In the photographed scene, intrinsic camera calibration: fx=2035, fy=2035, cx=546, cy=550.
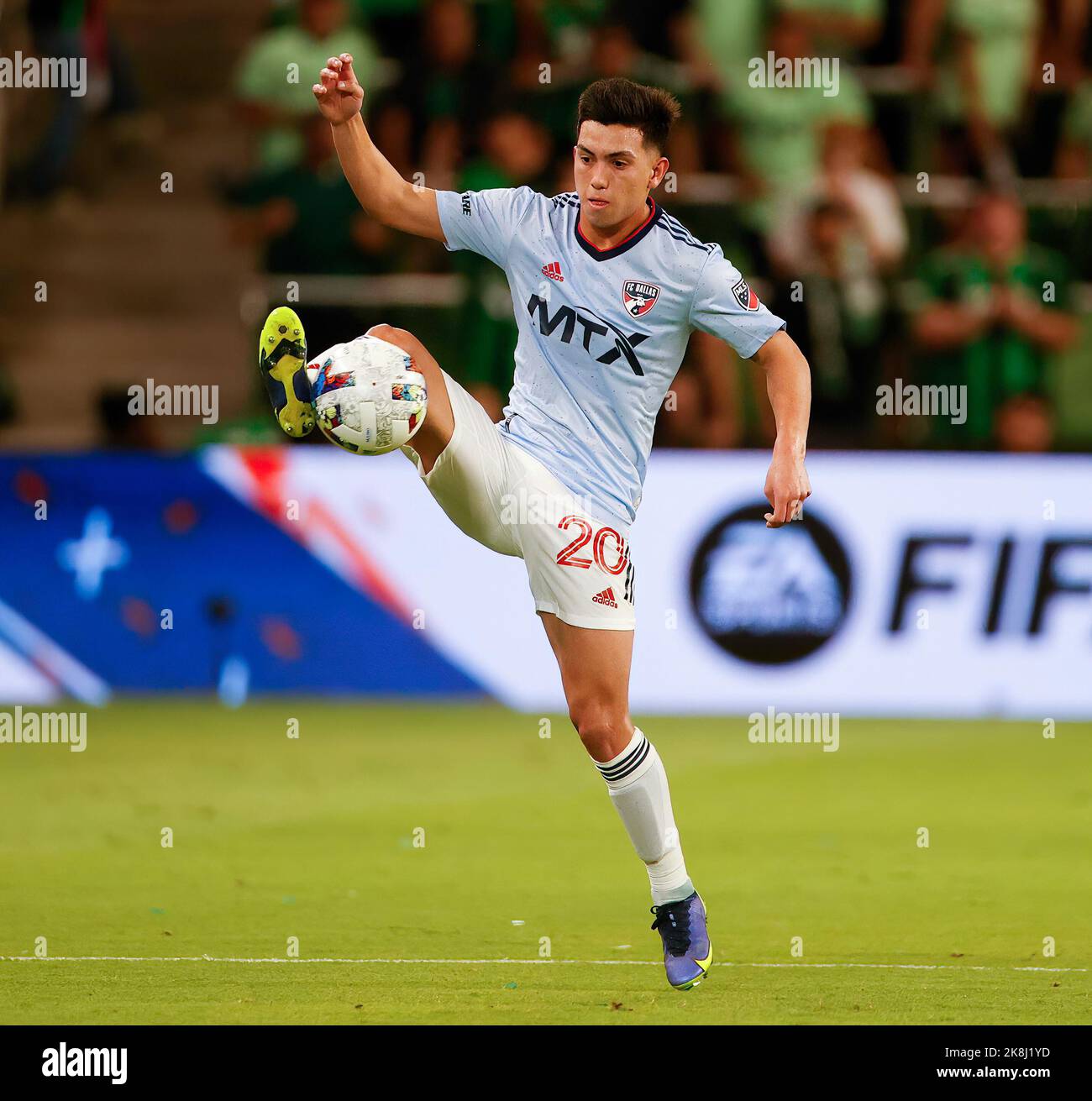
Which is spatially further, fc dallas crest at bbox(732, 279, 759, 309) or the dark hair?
fc dallas crest at bbox(732, 279, 759, 309)

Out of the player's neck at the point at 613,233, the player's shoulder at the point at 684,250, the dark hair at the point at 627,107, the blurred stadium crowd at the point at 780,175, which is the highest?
the blurred stadium crowd at the point at 780,175

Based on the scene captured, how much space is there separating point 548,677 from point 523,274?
6.38m

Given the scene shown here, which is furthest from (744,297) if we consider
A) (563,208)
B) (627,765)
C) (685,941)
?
(685,941)

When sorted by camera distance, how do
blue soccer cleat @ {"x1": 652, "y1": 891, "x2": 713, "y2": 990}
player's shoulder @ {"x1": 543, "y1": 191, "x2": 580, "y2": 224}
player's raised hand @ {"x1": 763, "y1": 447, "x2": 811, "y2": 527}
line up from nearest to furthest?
player's raised hand @ {"x1": 763, "y1": 447, "x2": 811, "y2": 527}, blue soccer cleat @ {"x1": 652, "y1": 891, "x2": 713, "y2": 990}, player's shoulder @ {"x1": 543, "y1": 191, "x2": 580, "y2": 224}

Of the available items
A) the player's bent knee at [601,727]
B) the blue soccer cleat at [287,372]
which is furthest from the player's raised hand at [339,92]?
the player's bent knee at [601,727]

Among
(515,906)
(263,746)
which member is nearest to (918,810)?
(515,906)

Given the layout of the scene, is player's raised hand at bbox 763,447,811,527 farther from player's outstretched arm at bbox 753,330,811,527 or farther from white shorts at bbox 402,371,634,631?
white shorts at bbox 402,371,634,631

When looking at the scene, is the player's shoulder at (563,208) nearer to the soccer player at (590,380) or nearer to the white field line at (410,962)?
the soccer player at (590,380)

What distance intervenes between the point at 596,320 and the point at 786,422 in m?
0.79

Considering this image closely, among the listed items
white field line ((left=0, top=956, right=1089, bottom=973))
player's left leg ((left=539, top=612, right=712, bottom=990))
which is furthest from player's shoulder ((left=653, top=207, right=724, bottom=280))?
white field line ((left=0, top=956, right=1089, bottom=973))

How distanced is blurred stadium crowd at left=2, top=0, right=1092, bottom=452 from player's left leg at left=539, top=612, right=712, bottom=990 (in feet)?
22.4

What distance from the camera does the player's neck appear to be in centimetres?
697

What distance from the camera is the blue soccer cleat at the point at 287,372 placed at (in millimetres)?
6516

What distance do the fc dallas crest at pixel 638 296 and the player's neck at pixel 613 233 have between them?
17 centimetres
